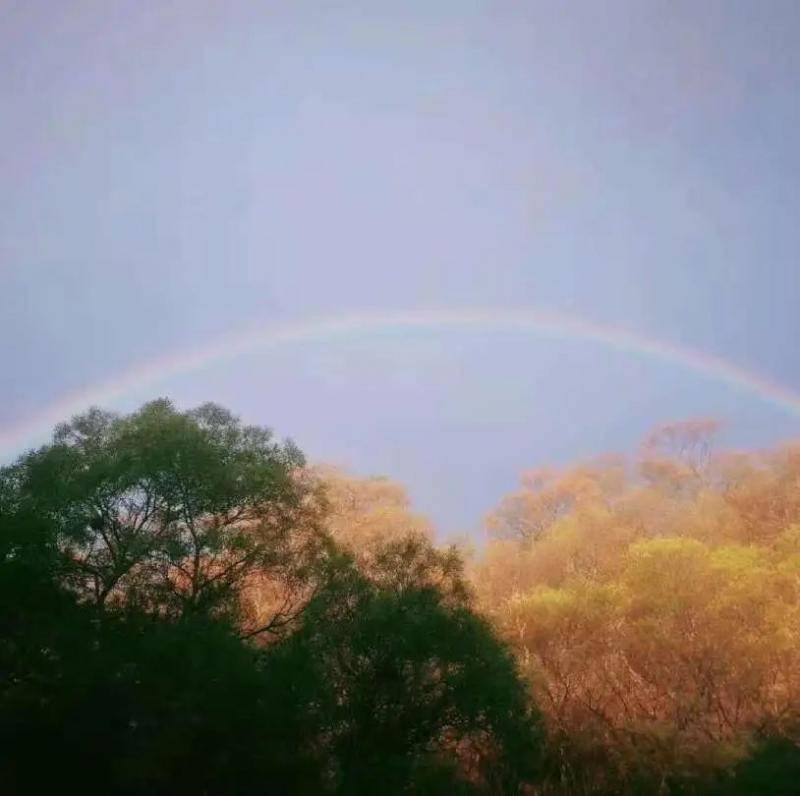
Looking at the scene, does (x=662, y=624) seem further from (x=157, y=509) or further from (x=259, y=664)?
(x=157, y=509)

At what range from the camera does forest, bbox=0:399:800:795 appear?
59.0ft

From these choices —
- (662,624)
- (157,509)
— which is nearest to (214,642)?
(157,509)

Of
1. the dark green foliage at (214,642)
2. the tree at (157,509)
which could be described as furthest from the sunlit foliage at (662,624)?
the tree at (157,509)

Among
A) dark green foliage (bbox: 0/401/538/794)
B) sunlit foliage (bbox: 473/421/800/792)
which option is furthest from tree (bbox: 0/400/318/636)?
sunlit foliage (bbox: 473/421/800/792)

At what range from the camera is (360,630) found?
21328 millimetres

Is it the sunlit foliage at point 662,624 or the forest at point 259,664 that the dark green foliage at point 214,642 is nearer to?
the forest at point 259,664

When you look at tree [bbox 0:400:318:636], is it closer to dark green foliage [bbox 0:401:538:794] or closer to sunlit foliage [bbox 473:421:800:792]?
dark green foliage [bbox 0:401:538:794]

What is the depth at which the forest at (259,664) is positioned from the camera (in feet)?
59.0

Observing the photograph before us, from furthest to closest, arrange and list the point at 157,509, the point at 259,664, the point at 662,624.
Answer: the point at 662,624
the point at 157,509
the point at 259,664

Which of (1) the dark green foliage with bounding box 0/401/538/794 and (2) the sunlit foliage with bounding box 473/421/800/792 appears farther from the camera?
(2) the sunlit foliage with bounding box 473/421/800/792

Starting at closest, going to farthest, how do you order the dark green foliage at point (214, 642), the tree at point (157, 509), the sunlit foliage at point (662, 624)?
the dark green foliage at point (214, 642)
the tree at point (157, 509)
the sunlit foliage at point (662, 624)

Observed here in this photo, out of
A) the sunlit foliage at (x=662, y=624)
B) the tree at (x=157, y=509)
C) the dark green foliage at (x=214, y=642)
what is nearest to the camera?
the dark green foliage at (x=214, y=642)

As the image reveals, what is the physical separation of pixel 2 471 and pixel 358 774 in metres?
15.8

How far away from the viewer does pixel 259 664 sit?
66.3ft
